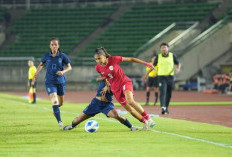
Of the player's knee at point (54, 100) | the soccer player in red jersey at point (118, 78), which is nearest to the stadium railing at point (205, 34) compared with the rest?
the player's knee at point (54, 100)

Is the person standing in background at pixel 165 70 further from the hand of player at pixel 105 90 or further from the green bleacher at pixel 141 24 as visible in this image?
the green bleacher at pixel 141 24

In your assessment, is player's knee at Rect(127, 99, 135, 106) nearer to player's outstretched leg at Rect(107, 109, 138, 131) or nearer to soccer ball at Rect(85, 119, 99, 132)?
player's outstretched leg at Rect(107, 109, 138, 131)

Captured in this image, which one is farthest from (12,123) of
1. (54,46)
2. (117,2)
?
(117,2)

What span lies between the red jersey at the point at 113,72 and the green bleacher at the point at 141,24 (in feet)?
131

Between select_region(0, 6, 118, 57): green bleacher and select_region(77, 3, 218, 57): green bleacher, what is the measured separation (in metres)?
2.13

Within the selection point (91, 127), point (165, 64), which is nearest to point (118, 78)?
point (91, 127)

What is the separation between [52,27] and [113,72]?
156 feet

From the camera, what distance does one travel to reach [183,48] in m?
50.3

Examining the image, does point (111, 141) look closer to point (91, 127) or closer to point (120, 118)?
point (91, 127)

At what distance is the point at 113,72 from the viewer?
1384 centimetres

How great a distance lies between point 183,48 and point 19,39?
58.6ft

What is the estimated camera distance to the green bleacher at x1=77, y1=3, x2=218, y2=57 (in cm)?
5572

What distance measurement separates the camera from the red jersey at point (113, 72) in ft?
45.3

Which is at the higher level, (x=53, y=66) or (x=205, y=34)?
Answer: (x=205, y=34)
